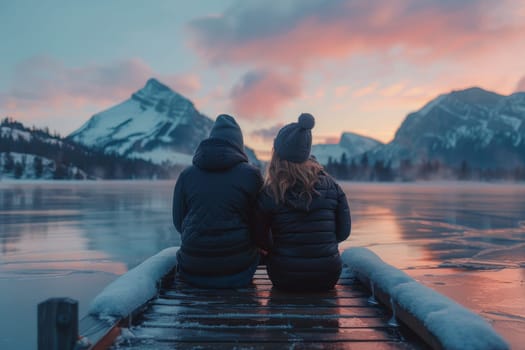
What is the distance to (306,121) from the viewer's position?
5207mm

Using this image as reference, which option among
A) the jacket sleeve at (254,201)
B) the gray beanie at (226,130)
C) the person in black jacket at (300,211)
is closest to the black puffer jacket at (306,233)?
the person in black jacket at (300,211)

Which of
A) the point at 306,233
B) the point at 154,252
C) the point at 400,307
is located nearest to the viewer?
the point at 400,307

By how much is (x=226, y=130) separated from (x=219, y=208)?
0.97m

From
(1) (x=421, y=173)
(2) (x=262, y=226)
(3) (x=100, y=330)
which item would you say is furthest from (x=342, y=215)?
(1) (x=421, y=173)

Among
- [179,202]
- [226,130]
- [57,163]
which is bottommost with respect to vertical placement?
[179,202]

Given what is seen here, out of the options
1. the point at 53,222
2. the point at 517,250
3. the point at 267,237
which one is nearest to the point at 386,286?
the point at 267,237

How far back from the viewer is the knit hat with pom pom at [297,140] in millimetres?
5223

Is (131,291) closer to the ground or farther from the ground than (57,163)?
closer to the ground

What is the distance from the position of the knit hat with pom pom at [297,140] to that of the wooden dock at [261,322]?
5.58 ft

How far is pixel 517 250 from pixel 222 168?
1043 cm

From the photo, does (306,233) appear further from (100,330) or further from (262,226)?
(100,330)

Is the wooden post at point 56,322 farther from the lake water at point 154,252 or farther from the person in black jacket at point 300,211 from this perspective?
the person in black jacket at point 300,211

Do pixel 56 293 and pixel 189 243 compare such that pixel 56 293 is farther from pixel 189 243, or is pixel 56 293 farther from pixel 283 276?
pixel 283 276

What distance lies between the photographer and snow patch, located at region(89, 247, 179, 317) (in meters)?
4.21
